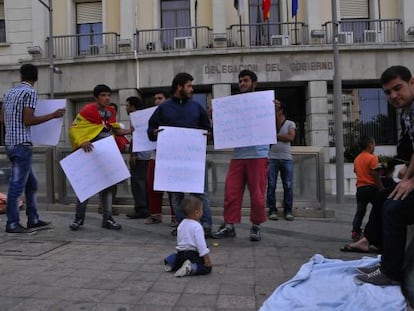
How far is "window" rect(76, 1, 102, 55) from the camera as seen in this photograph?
20.7 m

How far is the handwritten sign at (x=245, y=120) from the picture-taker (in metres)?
5.67

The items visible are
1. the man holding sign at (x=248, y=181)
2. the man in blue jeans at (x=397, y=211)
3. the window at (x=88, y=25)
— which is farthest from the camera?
the window at (x=88, y=25)

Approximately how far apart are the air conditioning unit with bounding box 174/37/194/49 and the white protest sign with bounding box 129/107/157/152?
12582 millimetres

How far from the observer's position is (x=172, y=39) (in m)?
19.8

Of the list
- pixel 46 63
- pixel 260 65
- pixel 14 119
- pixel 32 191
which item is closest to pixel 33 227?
pixel 32 191

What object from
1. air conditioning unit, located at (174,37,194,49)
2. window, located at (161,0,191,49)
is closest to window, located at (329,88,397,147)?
air conditioning unit, located at (174,37,194,49)

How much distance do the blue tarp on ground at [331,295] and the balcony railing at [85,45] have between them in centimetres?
1773

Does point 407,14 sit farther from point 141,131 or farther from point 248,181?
point 248,181

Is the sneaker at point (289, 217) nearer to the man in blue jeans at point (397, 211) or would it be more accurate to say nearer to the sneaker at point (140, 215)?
the sneaker at point (140, 215)

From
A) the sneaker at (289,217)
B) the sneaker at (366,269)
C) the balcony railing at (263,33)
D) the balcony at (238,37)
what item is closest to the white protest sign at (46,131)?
the sneaker at (289,217)

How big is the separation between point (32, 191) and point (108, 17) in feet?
51.3

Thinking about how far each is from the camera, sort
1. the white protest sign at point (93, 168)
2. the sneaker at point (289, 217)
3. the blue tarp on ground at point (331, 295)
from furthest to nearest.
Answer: the sneaker at point (289, 217) → the white protest sign at point (93, 168) → the blue tarp on ground at point (331, 295)

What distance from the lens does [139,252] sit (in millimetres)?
5258

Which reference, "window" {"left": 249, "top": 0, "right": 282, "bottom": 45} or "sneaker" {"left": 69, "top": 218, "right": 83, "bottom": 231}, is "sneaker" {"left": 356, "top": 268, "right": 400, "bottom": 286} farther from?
"window" {"left": 249, "top": 0, "right": 282, "bottom": 45}
